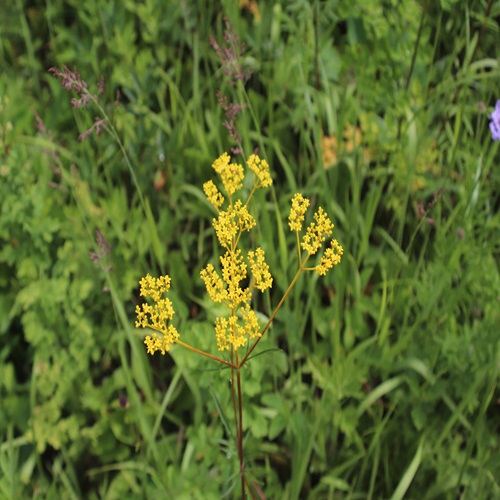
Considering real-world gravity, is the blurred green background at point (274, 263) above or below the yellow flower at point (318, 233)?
below

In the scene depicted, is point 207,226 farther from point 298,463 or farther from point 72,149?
point 298,463

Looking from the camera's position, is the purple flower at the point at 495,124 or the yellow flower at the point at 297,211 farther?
the purple flower at the point at 495,124

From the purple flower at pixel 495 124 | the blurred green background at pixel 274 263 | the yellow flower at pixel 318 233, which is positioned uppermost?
the yellow flower at pixel 318 233

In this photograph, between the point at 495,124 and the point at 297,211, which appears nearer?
the point at 297,211

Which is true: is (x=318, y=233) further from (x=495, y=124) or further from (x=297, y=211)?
(x=495, y=124)

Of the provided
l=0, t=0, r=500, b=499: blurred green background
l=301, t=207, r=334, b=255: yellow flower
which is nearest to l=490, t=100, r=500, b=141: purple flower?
l=0, t=0, r=500, b=499: blurred green background

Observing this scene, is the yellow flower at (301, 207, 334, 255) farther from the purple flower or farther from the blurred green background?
the purple flower

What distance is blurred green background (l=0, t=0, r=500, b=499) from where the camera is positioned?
5.90 ft

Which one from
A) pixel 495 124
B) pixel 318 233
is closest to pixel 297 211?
pixel 318 233

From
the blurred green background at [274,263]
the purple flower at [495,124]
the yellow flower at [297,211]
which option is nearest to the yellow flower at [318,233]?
the yellow flower at [297,211]

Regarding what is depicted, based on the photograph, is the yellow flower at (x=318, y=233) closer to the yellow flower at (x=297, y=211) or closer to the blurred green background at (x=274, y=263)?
the yellow flower at (x=297, y=211)

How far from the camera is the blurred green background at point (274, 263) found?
180 cm

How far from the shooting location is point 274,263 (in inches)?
75.4

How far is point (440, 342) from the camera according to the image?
1786 mm
